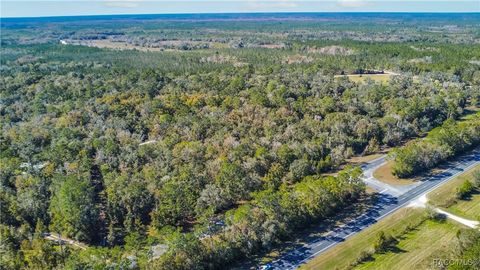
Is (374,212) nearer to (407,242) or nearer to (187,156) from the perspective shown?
(407,242)

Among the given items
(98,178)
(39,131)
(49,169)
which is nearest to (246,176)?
(98,178)

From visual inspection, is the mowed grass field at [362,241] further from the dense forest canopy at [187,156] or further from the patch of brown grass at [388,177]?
the patch of brown grass at [388,177]

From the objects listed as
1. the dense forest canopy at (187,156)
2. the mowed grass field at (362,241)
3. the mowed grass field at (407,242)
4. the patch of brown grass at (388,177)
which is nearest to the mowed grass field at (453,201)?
Result: the mowed grass field at (407,242)

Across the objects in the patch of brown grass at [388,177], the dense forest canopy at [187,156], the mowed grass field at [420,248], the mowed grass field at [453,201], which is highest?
the dense forest canopy at [187,156]

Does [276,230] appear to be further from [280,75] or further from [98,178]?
[280,75]

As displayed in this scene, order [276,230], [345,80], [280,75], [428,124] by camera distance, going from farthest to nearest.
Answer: [280,75] → [345,80] → [428,124] → [276,230]
